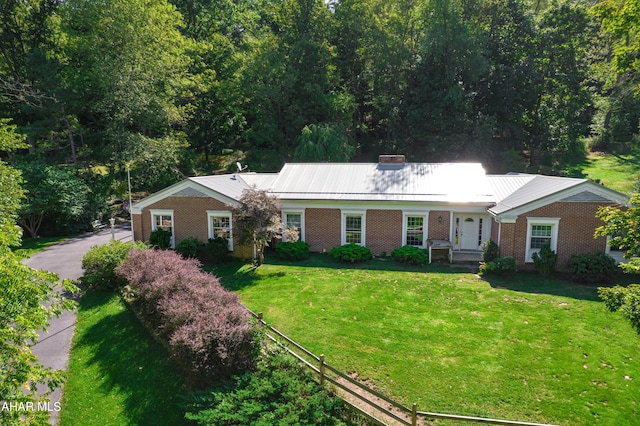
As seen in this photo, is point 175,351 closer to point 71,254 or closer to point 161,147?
point 71,254

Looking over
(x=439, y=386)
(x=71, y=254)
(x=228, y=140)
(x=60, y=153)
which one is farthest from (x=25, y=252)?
(x=228, y=140)

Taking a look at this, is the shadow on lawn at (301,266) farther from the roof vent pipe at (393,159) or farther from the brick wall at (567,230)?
the roof vent pipe at (393,159)

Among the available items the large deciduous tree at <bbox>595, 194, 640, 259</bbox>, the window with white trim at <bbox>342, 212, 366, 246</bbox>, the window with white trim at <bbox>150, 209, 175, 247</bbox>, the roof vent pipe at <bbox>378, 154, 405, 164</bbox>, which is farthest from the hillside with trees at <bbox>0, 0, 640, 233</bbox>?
the large deciduous tree at <bbox>595, 194, 640, 259</bbox>

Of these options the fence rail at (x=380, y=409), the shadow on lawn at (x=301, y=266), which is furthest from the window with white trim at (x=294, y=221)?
the fence rail at (x=380, y=409)

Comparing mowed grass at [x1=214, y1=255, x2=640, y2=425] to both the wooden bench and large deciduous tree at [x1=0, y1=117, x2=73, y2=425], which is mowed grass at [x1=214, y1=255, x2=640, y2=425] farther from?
the wooden bench

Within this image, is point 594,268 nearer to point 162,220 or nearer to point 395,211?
point 395,211

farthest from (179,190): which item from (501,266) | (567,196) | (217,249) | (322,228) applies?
(567,196)
